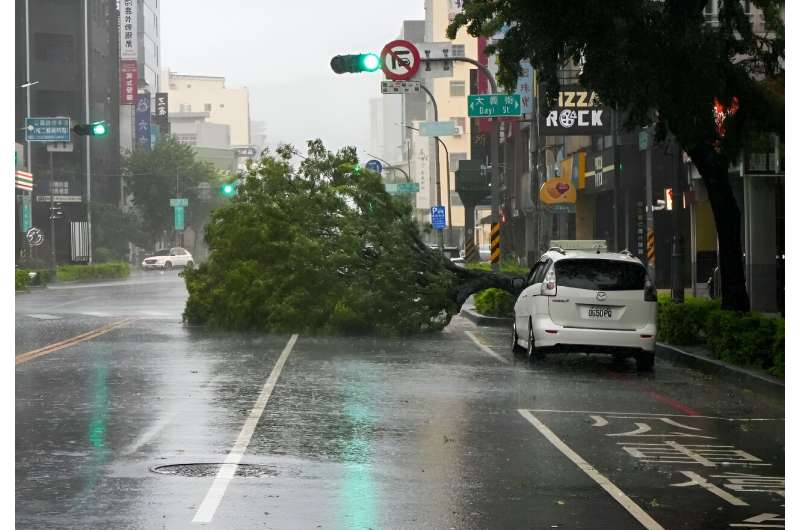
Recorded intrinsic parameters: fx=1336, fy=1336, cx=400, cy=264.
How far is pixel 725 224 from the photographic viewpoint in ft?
73.6

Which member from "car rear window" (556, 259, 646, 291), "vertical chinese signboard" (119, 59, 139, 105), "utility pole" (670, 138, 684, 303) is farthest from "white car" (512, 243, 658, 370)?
"vertical chinese signboard" (119, 59, 139, 105)

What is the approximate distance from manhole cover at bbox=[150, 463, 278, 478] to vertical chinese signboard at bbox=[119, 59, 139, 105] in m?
92.7

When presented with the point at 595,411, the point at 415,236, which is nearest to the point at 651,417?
the point at 595,411

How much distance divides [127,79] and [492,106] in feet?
240

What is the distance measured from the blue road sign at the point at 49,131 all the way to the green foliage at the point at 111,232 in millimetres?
27731

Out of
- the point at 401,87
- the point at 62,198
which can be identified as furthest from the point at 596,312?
the point at 62,198

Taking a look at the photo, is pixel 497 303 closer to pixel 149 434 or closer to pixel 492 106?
pixel 492 106

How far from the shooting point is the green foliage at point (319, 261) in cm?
2692

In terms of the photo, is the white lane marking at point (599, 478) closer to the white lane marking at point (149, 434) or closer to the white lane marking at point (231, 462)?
the white lane marking at point (231, 462)

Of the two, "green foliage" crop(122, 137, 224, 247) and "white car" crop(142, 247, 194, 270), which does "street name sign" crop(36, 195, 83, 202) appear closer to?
"white car" crop(142, 247, 194, 270)

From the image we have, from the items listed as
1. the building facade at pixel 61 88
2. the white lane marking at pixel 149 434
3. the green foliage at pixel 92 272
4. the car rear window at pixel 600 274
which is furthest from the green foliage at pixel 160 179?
the white lane marking at pixel 149 434

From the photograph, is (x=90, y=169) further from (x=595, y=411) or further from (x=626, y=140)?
(x=595, y=411)
